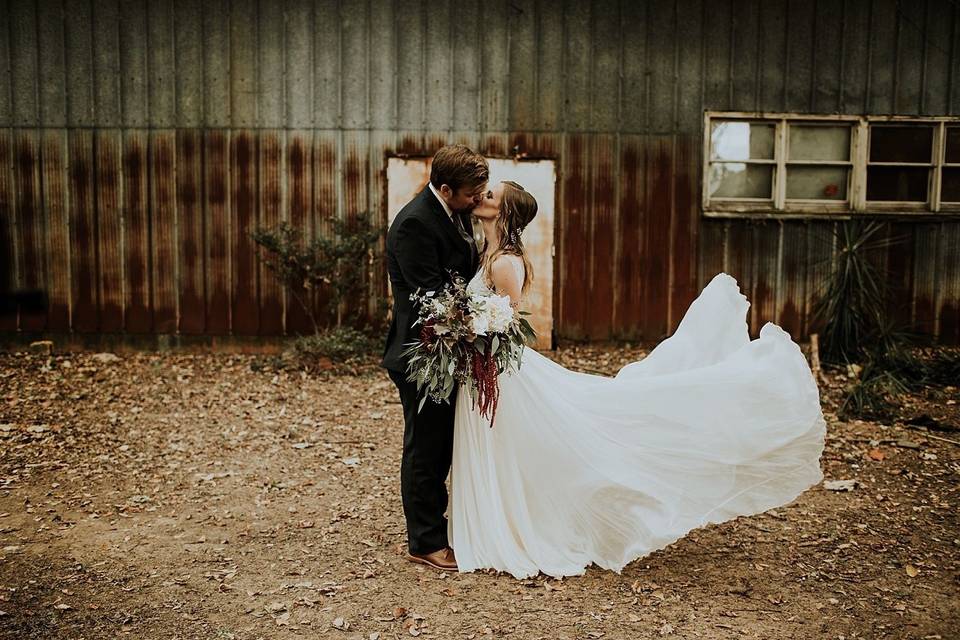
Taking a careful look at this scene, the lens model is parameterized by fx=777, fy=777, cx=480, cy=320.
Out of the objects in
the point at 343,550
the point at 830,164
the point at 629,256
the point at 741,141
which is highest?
the point at 741,141

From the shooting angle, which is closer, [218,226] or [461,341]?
[461,341]

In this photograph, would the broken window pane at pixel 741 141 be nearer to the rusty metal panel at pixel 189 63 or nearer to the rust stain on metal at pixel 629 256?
the rust stain on metal at pixel 629 256

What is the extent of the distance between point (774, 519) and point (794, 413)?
3.68 ft

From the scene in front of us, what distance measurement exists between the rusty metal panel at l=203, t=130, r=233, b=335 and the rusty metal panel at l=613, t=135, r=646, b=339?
4621mm

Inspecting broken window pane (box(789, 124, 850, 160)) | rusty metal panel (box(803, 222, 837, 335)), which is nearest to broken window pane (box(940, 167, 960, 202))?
broken window pane (box(789, 124, 850, 160))

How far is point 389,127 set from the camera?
9070 mm

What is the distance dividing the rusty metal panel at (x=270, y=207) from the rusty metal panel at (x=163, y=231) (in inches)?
40.3

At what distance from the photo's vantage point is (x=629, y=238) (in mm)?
9297

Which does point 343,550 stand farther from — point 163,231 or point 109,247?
point 109,247

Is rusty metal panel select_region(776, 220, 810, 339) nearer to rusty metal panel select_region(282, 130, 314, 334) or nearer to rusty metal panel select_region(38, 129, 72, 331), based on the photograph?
rusty metal panel select_region(282, 130, 314, 334)

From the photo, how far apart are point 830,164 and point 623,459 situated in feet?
22.8

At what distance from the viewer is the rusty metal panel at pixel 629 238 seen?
30.1ft

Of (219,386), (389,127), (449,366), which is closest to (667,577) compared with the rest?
(449,366)

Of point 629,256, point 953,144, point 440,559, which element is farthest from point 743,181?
point 440,559
